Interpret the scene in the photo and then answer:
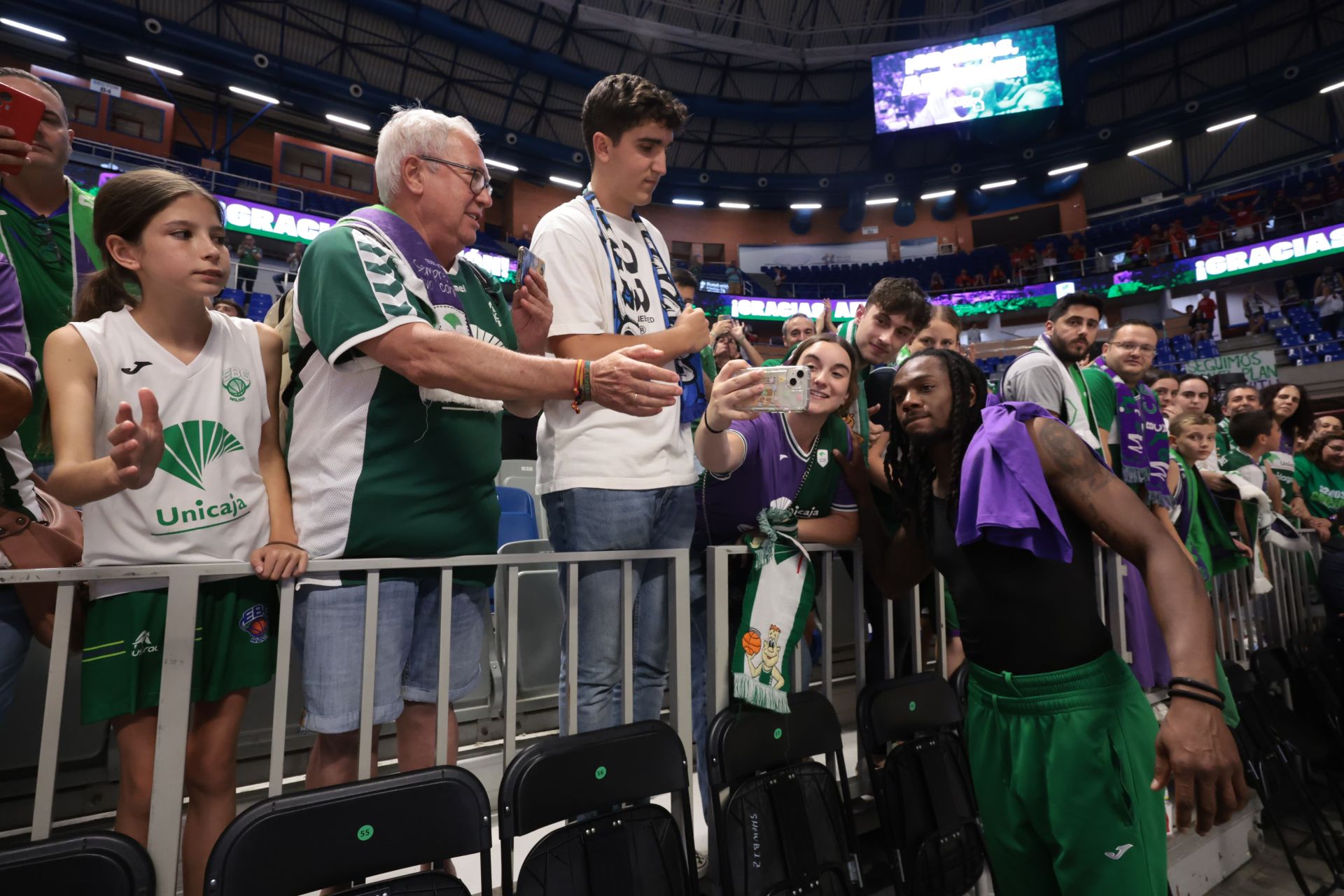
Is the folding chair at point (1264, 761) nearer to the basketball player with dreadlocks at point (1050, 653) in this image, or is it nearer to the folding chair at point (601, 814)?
the basketball player with dreadlocks at point (1050, 653)

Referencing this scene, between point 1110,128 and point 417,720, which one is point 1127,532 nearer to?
point 417,720

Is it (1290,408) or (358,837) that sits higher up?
(1290,408)

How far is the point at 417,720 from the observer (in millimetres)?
1510

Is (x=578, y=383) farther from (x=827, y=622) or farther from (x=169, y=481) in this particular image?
(x=827, y=622)

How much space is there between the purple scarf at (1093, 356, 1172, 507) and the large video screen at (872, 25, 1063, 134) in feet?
60.0

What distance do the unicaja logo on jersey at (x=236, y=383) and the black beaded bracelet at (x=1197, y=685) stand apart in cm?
197

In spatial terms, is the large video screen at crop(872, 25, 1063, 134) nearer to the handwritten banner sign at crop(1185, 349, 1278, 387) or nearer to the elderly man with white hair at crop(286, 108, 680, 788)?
the handwritten banner sign at crop(1185, 349, 1278, 387)

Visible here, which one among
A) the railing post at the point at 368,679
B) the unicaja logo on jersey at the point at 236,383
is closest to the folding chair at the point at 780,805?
the railing post at the point at 368,679

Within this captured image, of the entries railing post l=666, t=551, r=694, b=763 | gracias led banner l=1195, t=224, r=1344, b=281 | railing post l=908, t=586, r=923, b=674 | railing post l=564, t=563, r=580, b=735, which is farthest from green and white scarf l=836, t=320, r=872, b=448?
gracias led banner l=1195, t=224, r=1344, b=281

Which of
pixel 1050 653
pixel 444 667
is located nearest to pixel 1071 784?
pixel 1050 653

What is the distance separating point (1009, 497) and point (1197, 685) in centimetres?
53

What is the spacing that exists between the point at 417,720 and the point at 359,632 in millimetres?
279

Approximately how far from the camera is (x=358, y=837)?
1.23 m

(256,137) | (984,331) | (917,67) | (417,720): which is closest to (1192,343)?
(984,331)
